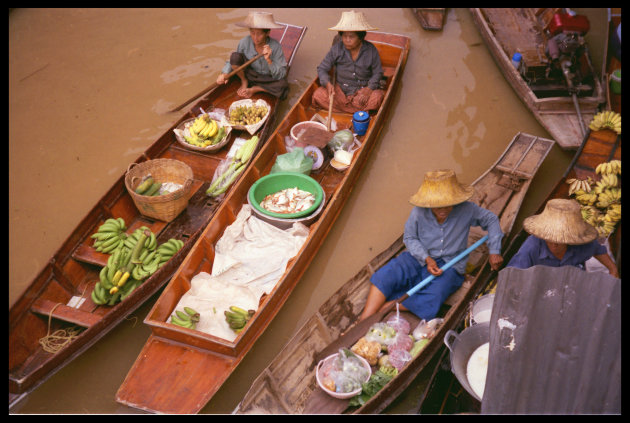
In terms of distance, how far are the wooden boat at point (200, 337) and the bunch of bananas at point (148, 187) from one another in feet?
3.17

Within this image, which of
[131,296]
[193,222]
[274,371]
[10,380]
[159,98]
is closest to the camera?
[10,380]

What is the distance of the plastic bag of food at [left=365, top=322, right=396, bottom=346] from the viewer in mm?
4281

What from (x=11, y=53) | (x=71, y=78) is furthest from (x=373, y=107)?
(x=11, y=53)

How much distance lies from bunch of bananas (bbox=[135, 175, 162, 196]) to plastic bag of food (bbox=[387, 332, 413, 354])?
10.8 feet

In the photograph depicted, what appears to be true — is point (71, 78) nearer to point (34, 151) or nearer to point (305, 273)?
point (34, 151)

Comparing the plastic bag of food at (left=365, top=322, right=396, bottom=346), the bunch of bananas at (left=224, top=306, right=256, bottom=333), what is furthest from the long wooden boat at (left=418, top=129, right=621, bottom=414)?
the bunch of bananas at (left=224, top=306, right=256, bottom=333)

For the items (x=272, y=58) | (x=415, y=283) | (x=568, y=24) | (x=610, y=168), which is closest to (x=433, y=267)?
(x=415, y=283)

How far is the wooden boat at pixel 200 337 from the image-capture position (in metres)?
4.13

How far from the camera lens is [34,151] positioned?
7117 millimetres

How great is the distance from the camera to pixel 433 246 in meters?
4.65

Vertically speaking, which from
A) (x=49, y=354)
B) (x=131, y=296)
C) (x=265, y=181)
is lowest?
(x=49, y=354)

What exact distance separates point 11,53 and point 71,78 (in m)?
1.64

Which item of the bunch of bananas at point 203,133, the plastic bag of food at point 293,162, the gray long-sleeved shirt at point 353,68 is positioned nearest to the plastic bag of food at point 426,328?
the plastic bag of food at point 293,162

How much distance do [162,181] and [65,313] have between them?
78.4 inches
